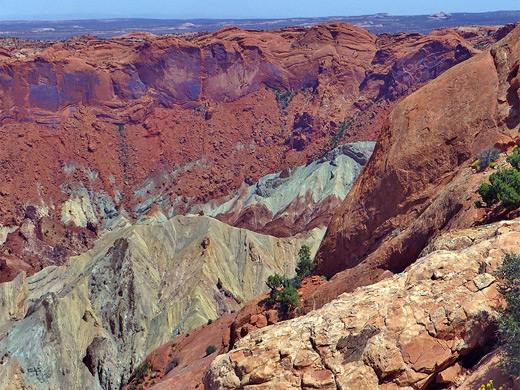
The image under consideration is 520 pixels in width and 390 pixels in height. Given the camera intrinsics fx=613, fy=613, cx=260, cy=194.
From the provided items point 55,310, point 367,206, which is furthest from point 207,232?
point 367,206

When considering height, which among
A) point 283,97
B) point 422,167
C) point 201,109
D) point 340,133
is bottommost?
point 340,133

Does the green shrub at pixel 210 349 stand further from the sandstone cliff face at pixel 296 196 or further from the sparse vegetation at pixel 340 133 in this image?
the sparse vegetation at pixel 340 133

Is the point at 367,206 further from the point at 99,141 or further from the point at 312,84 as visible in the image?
the point at 312,84

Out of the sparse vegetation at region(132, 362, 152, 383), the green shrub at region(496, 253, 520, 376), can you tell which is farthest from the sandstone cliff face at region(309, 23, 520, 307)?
the sparse vegetation at region(132, 362, 152, 383)

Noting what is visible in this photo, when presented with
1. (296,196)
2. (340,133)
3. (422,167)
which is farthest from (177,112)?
(422,167)

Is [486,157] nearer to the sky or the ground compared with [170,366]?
nearer to the sky

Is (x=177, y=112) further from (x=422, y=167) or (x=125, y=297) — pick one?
(x=422, y=167)
